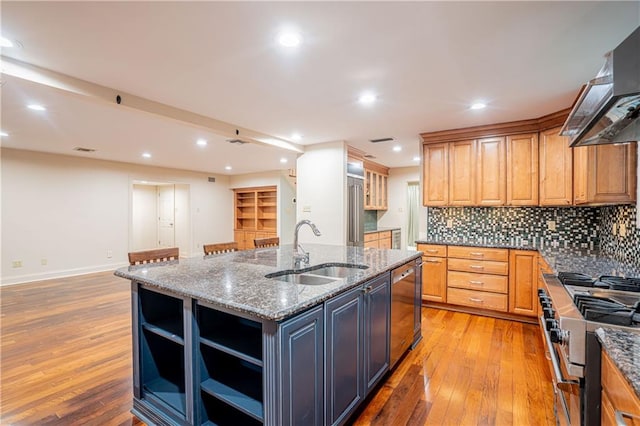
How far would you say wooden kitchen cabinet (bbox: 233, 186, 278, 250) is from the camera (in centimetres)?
864

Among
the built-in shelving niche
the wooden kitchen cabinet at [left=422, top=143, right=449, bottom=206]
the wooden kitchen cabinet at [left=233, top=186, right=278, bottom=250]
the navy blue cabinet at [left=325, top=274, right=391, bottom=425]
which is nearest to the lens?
the built-in shelving niche

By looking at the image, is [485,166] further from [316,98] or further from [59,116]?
[59,116]

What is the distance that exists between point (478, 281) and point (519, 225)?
3.20 feet

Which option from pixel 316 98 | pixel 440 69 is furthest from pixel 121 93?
pixel 440 69

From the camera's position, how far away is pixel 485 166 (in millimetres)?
3842

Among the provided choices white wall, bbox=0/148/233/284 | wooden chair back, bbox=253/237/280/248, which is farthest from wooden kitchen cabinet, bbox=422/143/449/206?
white wall, bbox=0/148/233/284

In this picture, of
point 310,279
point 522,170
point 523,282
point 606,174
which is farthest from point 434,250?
point 310,279

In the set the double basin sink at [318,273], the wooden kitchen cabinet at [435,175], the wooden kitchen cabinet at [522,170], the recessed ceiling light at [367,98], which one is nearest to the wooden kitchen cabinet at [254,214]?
the wooden kitchen cabinet at [435,175]

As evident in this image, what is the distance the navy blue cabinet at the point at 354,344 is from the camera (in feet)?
5.20

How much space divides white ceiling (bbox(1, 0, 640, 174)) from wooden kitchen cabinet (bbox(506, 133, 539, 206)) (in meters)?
0.32

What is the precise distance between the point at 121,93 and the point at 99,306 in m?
2.92

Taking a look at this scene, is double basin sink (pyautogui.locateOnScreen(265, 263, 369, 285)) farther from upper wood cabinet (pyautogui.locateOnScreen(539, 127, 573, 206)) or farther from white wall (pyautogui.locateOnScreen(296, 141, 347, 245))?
upper wood cabinet (pyautogui.locateOnScreen(539, 127, 573, 206))

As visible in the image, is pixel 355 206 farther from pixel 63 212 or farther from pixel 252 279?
pixel 63 212

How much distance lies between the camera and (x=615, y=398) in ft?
2.97
